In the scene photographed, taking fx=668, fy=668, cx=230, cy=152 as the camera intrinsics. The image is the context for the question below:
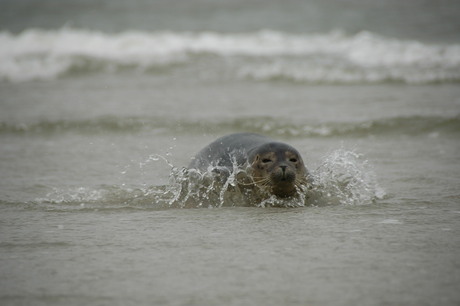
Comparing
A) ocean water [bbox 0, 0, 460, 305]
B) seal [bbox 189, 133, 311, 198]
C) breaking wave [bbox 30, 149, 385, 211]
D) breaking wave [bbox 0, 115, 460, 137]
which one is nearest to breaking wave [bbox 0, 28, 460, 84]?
ocean water [bbox 0, 0, 460, 305]

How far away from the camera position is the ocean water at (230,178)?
133 inches

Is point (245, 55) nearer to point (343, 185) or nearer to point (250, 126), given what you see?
point (250, 126)

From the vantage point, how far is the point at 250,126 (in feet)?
29.5

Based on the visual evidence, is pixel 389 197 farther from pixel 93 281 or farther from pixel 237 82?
pixel 237 82

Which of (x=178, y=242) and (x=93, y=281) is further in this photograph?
(x=178, y=242)

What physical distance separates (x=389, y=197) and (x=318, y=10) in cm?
1742

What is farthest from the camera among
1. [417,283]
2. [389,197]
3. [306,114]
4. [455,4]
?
[455,4]

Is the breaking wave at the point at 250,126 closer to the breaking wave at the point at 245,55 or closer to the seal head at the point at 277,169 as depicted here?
the seal head at the point at 277,169

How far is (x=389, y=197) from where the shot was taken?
5.19m

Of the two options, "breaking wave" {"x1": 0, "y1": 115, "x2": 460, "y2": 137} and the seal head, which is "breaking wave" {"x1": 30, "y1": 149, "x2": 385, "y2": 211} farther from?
"breaking wave" {"x1": 0, "y1": 115, "x2": 460, "y2": 137}

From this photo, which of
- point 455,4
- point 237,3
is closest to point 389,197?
point 455,4

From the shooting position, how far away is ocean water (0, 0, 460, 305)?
337cm

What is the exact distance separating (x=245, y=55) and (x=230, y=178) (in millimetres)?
10150

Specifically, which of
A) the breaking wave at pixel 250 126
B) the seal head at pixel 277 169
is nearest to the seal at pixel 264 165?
the seal head at pixel 277 169
